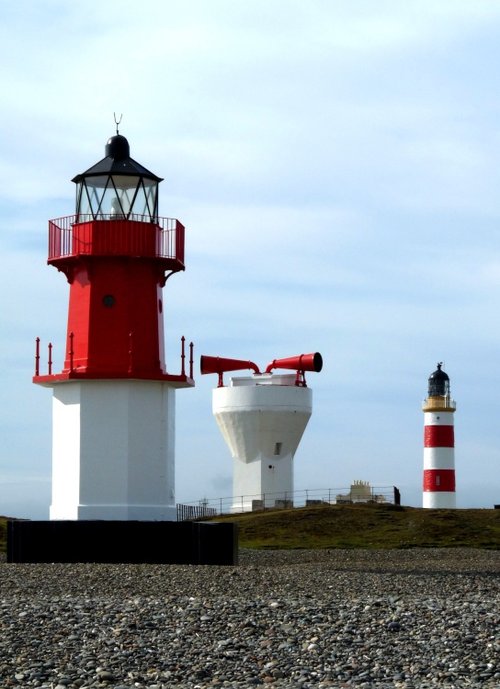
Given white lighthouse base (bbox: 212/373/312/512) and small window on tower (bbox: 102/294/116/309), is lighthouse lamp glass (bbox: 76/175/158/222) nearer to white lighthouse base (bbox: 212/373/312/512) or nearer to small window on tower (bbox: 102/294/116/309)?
small window on tower (bbox: 102/294/116/309)

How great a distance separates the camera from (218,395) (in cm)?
4753

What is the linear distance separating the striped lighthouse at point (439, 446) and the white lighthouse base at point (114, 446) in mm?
31545

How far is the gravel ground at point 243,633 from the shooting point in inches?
472

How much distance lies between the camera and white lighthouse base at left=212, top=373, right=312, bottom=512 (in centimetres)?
4638

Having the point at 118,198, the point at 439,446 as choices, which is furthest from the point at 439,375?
the point at 118,198

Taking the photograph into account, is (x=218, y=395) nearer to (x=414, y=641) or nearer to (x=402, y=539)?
(x=402, y=539)

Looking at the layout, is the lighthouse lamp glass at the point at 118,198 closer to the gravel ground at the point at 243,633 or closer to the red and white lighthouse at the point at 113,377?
the red and white lighthouse at the point at 113,377

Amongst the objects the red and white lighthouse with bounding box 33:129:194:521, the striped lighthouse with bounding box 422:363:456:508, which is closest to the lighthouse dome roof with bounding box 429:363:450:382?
the striped lighthouse with bounding box 422:363:456:508

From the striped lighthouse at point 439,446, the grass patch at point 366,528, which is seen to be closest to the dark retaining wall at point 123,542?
the grass patch at point 366,528

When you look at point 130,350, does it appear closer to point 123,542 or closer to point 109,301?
point 109,301

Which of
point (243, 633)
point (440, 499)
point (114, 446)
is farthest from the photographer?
point (440, 499)

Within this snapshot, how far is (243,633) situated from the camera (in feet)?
45.4

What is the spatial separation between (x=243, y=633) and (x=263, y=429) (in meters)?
32.9

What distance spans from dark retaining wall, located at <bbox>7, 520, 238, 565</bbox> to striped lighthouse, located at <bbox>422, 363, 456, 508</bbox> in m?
31.5
